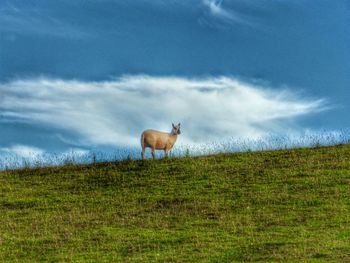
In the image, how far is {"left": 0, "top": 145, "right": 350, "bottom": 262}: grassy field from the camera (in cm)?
2077

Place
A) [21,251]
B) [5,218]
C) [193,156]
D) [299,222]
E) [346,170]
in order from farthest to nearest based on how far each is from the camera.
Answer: [193,156], [346,170], [5,218], [299,222], [21,251]

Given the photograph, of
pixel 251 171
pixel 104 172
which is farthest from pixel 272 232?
pixel 104 172

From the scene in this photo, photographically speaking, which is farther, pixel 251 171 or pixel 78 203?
pixel 251 171

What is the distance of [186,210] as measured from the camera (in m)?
26.8

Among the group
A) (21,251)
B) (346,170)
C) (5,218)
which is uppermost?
(346,170)

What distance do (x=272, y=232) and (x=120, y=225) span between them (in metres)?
5.98

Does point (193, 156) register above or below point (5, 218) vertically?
above

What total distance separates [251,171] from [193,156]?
516cm

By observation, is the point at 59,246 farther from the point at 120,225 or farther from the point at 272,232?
the point at 272,232

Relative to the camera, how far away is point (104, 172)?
35.2 metres

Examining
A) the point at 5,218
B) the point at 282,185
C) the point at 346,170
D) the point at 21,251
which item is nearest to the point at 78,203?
the point at 5,218

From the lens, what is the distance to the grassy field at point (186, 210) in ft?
68.1

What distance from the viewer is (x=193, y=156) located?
37500mm

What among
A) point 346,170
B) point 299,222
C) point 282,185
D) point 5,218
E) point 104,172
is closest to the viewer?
point 299,222
